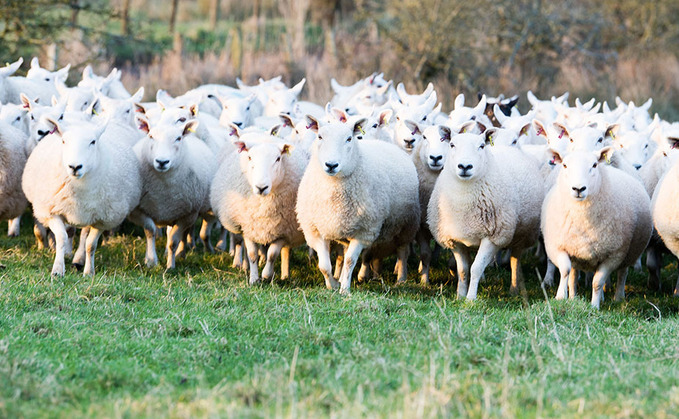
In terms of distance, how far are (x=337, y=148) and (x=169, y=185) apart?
7.07 feet

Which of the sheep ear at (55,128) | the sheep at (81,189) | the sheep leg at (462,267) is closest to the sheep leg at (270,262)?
the sheep at (81,189)

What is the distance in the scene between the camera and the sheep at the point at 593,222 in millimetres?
7340

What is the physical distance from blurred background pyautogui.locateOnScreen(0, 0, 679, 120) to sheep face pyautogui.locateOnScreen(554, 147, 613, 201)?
941cm

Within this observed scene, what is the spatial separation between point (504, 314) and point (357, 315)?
1.13 metres

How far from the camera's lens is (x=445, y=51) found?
58.9 feet

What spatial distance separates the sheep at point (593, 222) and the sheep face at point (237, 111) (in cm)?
441

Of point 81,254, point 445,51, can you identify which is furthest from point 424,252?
point 445,51

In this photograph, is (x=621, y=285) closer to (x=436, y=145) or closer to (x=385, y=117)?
(x=436, y=145)

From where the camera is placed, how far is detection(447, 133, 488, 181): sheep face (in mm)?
7496

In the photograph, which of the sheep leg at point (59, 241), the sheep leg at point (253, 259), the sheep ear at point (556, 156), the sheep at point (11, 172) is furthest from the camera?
the sheep at point (11, 172)

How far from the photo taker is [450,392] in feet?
15.4

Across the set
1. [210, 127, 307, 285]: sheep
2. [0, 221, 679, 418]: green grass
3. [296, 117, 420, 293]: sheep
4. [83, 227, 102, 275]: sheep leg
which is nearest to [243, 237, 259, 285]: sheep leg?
[210, 127, 307, 285]: sheep

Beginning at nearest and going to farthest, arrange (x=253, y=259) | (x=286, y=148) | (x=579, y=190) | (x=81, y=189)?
(x=579, y=190)
(x=81, y=189)
(x=286, y=148)
(x=253, y=259)

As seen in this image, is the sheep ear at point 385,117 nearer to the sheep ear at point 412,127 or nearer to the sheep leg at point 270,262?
the sheep ear at point 412,127
